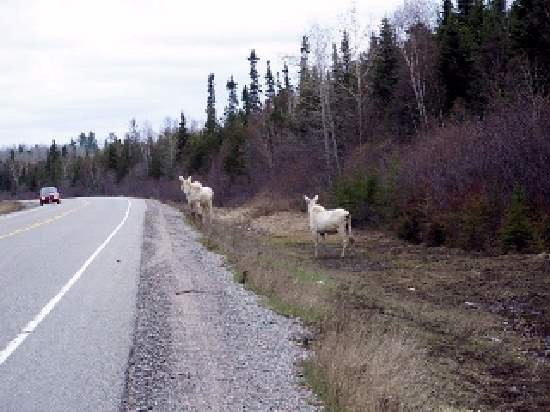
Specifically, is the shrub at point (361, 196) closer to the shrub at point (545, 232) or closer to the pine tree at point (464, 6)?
the shrub at point (545, 232)

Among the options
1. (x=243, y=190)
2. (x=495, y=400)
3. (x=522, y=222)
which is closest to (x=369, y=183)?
(x=522, y=222)

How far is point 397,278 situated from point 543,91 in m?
15.0

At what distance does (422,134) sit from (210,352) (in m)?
Result: 30.9

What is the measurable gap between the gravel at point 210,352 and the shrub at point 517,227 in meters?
10.4

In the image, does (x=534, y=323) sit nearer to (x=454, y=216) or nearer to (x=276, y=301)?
(x=276, y=301)

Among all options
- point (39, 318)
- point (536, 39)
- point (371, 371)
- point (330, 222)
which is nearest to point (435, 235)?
point (330, 222)

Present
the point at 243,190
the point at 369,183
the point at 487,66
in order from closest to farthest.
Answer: the point at 369,183, the point at 487,66, the point at 243,190

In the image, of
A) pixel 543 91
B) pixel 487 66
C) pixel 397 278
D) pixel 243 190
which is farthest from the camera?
pixel 243 190

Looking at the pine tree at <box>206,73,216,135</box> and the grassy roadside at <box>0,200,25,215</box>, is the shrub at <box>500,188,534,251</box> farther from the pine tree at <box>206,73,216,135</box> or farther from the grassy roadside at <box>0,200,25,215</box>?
the pine tree at <box>206,73,216,135</box>

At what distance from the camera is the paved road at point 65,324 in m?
7.36

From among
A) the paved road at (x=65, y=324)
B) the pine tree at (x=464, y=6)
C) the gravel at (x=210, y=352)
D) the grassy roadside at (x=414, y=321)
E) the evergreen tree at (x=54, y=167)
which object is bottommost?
the grassy roadside at (x=414, y=321)

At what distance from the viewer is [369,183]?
33.3m

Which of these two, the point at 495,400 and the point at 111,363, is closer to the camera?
the point at 111,363

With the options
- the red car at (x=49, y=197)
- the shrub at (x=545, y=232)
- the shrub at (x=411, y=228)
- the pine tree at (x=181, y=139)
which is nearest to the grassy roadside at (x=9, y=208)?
the red car at (x=49, y=197)
